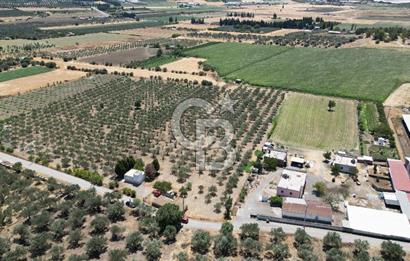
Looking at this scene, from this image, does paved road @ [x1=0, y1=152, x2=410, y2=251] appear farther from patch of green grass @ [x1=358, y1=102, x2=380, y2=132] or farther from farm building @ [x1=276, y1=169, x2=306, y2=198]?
patch of green grass @ [x1=358, y1=102, x2=380, y2=132]

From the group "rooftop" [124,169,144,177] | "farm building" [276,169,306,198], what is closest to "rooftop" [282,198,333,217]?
"farm building" [276,169,306,198]

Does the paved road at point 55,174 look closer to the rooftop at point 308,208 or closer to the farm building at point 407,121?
the rooftop at point 308,208

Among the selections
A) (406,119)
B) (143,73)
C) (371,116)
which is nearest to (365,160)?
(406,119)

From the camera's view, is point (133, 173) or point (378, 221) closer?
point (378, 221)

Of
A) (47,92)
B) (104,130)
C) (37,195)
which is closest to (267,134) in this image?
(104,130)

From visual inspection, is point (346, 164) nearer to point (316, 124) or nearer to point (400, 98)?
point (316, 124)
